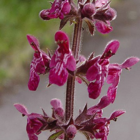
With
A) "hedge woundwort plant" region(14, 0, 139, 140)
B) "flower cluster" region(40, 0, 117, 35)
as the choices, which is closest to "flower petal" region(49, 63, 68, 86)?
"hedge woundwort plant" region(14, 0, 139, 140)

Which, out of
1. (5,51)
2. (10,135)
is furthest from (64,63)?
(5,51)

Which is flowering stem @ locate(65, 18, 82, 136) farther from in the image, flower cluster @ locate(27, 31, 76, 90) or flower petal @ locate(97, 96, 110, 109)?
flower petal @ locate(97, 96, 110, 109)

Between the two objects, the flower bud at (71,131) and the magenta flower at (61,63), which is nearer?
the magenta flower at (61,63)

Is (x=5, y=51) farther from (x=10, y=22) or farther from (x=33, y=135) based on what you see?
(x=33, y=135)

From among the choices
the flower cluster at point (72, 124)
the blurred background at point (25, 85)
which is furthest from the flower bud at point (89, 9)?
the blurred background at point (25, 85)

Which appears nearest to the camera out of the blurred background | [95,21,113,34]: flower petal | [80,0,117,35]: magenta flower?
[80,0,117,35]: magenta flower

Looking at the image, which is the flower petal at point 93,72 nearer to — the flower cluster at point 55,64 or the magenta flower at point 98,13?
the flower cluster at point 55,64

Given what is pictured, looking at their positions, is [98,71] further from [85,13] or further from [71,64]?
[85,13]
